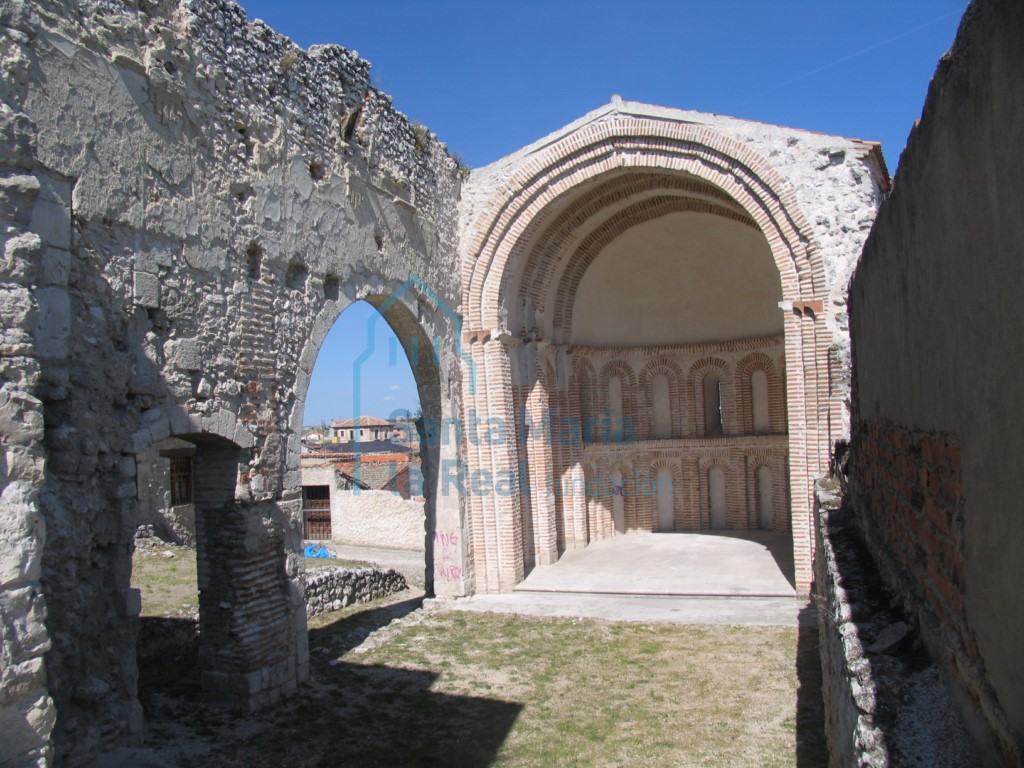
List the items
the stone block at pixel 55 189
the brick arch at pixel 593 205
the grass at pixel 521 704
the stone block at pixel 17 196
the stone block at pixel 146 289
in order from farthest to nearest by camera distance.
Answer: the brick arch at pixel 593 205, the grass at pixel 521 704, the stone block at pixel 146 289, the stone block at pixel 55 189, the stone block at pixel 17 196

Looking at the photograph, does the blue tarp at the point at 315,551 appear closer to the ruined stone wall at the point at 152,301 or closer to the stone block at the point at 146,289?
the ruined stone wall at the point at 152,301

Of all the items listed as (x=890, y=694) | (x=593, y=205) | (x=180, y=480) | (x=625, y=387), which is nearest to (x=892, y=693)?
(x=890, y=694)

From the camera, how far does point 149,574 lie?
467 inches

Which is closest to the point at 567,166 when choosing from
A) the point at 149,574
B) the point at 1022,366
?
Result: the point at 149,574

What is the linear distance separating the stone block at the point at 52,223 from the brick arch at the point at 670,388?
1171 centimetres

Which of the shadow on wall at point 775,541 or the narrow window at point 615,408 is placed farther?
the narrow window at point 615,408

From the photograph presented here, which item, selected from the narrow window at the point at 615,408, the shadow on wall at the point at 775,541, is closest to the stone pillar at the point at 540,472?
the narrow window at the point at 615,408

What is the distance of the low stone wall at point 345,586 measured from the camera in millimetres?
9961

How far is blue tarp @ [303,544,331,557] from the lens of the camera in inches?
691

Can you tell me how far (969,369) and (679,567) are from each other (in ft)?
34.9

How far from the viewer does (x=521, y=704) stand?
685 centimetres

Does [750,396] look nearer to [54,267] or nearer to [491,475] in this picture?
[491,475]

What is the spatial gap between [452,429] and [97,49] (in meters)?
6.27

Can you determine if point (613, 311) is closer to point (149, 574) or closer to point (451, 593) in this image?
point (451, 593)
